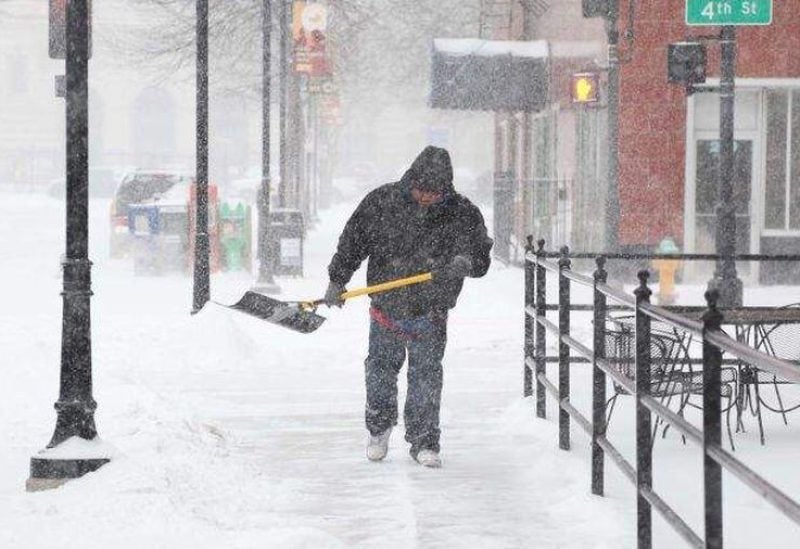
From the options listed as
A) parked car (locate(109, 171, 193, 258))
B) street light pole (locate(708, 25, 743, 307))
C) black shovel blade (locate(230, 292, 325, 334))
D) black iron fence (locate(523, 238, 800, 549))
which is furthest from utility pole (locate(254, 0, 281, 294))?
black iron fence (locate(523, 238, 800, 549))

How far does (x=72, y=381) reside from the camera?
794 cm

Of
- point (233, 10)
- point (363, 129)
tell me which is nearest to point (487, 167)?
point (363, 129)

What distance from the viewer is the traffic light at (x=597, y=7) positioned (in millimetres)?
19172

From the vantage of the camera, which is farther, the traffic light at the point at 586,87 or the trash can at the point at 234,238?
the trash can at the point at 234,238

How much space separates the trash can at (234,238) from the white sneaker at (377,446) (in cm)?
1806

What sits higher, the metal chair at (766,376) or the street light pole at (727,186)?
the street light pole at (727,186)

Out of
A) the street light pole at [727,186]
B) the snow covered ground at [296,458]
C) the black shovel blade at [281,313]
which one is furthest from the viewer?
the street light pole at [727,186]

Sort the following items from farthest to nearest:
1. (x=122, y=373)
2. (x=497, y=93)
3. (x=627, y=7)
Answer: (x=497, y=93), (x=627, y=7), (x=122, y=373)

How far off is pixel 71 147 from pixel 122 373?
16.2 feet

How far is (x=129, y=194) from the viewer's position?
103 ft

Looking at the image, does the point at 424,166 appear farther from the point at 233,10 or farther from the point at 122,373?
the point at 233,10

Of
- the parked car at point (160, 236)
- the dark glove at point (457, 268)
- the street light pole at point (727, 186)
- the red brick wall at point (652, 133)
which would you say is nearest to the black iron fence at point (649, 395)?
the dark glove at point (457, 268)

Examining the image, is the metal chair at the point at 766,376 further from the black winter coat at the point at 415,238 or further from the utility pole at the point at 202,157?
the utility pole at the point at 202,157

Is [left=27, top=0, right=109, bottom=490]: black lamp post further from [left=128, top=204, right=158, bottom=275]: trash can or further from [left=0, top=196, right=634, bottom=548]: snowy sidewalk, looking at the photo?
[left=128, top=204, right=158, bottom=275]: trash can
